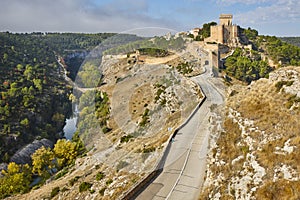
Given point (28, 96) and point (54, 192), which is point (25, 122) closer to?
point (28, 96)

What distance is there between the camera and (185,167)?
12859mm

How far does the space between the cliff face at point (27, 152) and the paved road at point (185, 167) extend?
33.3 meters

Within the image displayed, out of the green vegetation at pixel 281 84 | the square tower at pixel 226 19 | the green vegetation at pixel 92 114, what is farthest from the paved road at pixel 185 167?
the square tower at pixel 226 19

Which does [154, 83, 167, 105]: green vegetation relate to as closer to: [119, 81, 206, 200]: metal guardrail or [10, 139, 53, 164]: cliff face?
[119, 81, 206, 200]: metal guardrail

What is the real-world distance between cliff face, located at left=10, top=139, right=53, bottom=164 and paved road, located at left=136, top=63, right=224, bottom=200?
109 feet

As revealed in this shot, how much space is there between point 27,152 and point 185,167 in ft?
125

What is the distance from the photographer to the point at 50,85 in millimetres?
77625

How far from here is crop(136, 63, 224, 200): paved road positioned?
11.3 m

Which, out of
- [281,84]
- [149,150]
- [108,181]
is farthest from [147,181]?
[281,84]

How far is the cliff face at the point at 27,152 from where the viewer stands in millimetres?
41594

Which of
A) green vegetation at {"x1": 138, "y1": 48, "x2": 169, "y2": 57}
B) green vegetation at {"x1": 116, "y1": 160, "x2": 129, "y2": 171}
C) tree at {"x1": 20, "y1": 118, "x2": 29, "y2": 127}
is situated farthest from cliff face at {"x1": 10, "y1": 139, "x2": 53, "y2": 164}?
green vegetation at {"x1": 116, "y1": 160, "x2": 129, "y2": 171}

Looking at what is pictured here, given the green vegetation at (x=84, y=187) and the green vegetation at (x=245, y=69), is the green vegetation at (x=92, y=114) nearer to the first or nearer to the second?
the green vegetation at (x=84, y=187)

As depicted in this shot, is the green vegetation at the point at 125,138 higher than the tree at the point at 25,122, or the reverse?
the green vegetation at the point at 125,138

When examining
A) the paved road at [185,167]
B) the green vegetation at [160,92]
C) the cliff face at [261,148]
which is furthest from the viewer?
the green vegetation at [160,92]
